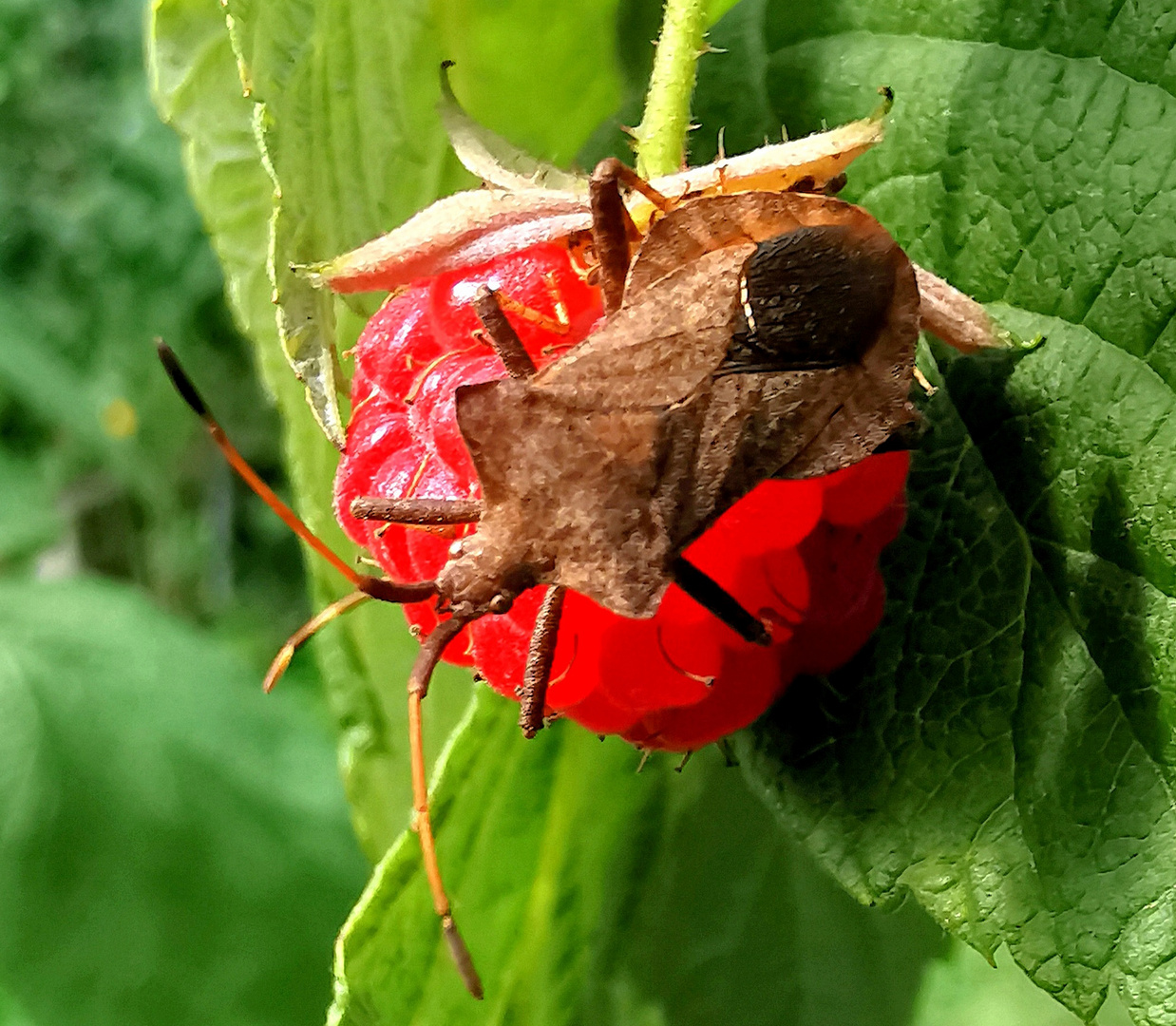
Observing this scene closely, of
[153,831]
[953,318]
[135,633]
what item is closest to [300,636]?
[953,318]

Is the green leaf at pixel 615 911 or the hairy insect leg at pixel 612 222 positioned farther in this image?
the green leaf at pixel 615 911

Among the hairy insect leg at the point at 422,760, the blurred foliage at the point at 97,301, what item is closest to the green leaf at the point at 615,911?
the hairy insect leg at the point at 422,760

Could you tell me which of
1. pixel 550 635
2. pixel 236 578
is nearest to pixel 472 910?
pixel 550 635

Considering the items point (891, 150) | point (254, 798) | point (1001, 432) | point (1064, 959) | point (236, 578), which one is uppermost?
point (891, 150)

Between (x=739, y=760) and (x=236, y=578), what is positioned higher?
(x=739, y=760)

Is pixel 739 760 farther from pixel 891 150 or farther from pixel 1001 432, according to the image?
pixel 891 150

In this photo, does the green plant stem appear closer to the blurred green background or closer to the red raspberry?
A: the red raspberry

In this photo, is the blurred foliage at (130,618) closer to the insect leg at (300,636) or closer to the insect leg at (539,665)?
the insect leg at (300,636)
